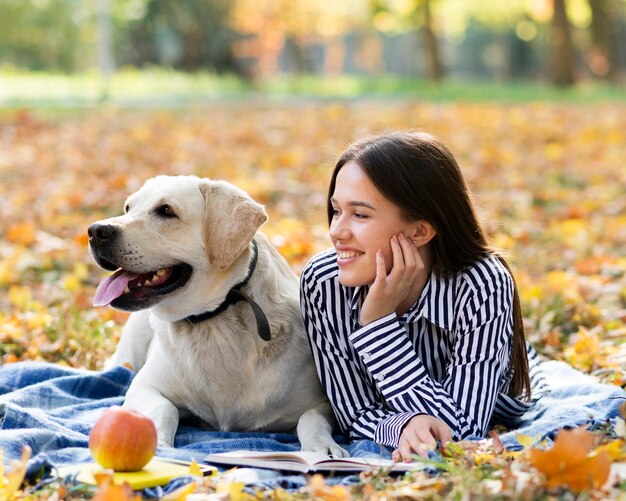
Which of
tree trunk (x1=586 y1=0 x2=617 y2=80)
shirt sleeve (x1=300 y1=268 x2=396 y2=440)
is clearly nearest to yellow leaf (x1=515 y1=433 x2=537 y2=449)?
shirt sleeve (x1=300 y1=268 x2=396 y2=440)

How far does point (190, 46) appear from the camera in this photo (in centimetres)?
3678

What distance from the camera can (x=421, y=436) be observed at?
3.31m

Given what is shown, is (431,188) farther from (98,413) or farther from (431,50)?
(431,50)

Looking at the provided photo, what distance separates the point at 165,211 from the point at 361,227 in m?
0.84

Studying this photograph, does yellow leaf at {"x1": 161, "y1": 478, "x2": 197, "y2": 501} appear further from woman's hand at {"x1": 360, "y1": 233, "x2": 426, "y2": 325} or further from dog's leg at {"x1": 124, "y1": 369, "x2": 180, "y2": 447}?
woman's hand at {"x1": 360, "y1": 233, "x2": 426, "y2": 325}

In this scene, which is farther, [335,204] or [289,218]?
[289,218]

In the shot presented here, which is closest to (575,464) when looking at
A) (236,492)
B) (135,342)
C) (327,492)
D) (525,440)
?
(525,440)

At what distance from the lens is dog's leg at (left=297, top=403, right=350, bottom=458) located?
347 cm

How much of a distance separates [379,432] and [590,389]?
1088mm

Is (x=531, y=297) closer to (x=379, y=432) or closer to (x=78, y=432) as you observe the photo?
(x=379, y=432)

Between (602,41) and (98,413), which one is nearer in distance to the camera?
(98,413)

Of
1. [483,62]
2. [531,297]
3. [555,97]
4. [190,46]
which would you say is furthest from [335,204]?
[483,62]

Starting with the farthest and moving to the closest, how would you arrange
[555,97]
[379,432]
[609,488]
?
1. [555,97]
2. [379,432]
3. [609,488]

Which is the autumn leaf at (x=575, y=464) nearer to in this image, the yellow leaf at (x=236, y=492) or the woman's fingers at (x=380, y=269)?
the yellow leaf at (x=236, y=492)
